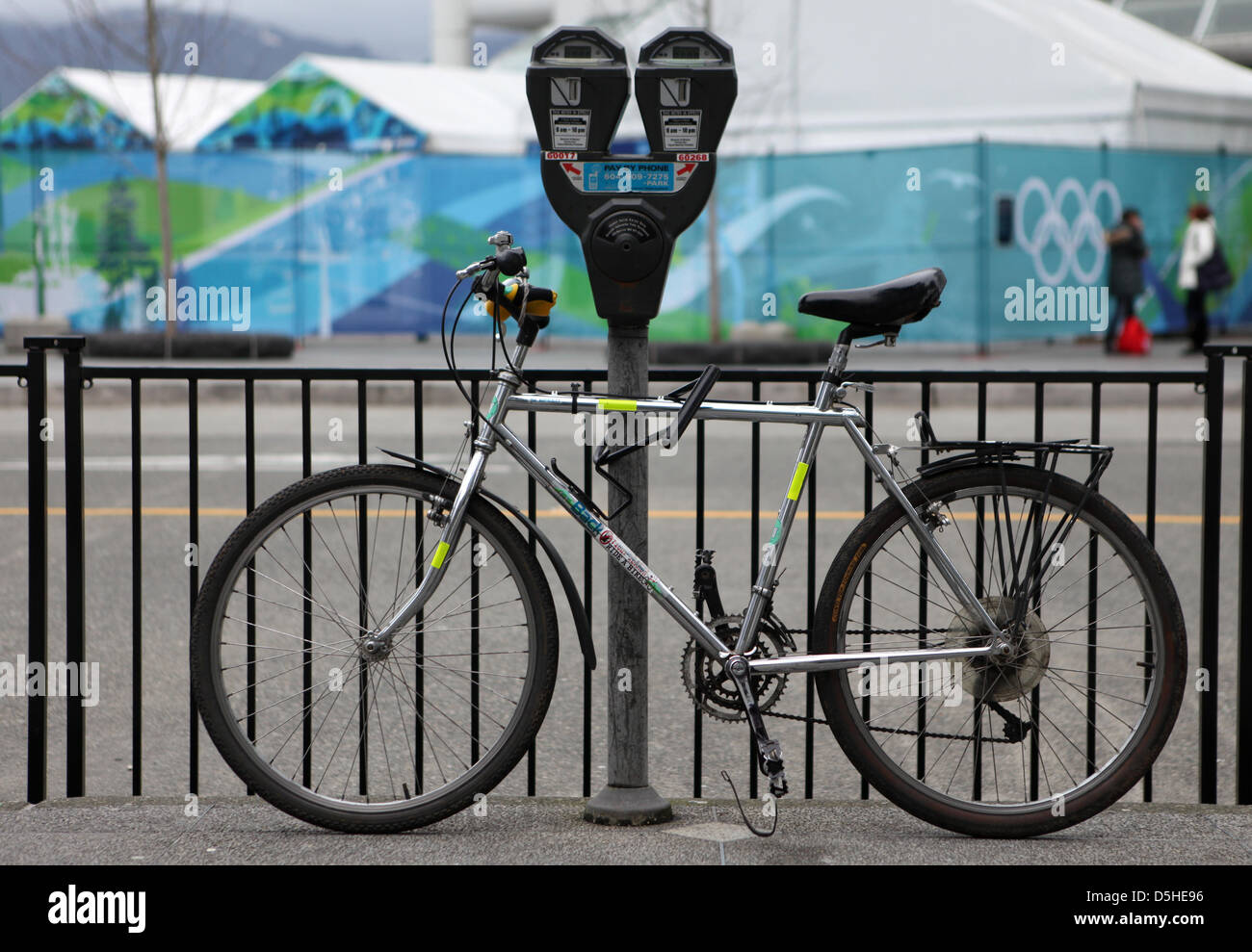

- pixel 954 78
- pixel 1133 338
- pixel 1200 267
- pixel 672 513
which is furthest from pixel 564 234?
pixel 672 513

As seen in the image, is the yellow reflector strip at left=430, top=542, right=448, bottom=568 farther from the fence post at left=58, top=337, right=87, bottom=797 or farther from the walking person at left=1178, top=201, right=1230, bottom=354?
the walking person at left=1178, top=201, right=1230, bottom=354

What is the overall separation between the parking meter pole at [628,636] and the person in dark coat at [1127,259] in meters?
16.3

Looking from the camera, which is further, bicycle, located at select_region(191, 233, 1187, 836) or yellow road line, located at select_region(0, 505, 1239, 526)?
yellow road line, located at select_region(0, 505, 1239, 526)

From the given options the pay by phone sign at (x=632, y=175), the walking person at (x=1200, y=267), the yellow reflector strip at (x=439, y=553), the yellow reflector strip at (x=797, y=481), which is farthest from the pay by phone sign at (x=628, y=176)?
the walking person at (x=1200, y=267)

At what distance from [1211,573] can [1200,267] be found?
635 inches

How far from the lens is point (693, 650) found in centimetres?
356

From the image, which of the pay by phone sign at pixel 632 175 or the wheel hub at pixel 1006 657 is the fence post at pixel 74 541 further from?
the wheel hub at pixel 1006 657

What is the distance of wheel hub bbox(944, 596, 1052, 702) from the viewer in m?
3.65

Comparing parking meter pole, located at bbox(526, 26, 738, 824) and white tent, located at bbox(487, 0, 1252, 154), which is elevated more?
white tent, located at bbox(487, 0, 1252, 154)

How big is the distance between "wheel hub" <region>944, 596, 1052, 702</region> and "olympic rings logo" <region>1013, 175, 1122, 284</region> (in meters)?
16.0

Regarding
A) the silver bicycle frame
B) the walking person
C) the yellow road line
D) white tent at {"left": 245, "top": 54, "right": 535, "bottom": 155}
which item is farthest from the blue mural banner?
the silver bicycle frame

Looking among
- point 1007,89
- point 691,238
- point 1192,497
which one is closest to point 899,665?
point 1192,497
